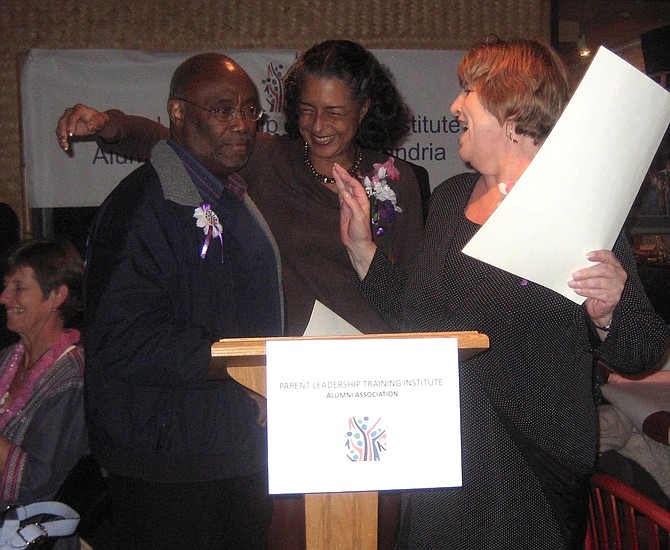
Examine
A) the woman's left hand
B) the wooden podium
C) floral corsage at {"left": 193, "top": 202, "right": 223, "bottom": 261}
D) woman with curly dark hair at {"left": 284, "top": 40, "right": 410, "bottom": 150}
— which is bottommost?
the wooden podium

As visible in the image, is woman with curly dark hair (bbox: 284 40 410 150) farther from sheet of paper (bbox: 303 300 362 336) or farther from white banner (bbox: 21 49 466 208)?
white banner (bbox: 21 49 466 208)

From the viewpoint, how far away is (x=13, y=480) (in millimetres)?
2258

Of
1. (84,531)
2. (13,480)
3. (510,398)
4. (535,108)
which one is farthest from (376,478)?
(13,480)

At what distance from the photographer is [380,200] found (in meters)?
2.08

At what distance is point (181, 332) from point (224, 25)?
2.84 metres

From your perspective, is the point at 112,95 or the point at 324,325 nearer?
the point at 324,325

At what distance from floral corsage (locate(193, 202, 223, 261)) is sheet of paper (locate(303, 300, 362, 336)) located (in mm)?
281

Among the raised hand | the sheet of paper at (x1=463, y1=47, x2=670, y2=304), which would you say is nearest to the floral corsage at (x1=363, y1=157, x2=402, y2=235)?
the raised hand

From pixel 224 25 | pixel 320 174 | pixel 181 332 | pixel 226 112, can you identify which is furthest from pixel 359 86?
pixel 224 25

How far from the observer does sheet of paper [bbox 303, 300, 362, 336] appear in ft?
5.15

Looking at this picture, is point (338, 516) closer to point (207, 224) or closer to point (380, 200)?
point (207, 224)

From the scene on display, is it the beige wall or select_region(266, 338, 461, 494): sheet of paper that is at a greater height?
the beige wall

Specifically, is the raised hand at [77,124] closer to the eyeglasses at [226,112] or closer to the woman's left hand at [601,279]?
the eyeglasses at [226,112]

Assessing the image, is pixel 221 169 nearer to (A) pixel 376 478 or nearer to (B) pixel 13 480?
(A) pixel 376 478
